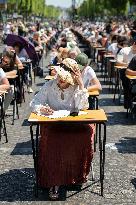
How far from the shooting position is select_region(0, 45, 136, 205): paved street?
21.1 feet

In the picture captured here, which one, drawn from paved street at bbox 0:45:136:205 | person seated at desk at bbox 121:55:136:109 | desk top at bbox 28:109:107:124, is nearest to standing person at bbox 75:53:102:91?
paved street at bbox 0:45:136:205

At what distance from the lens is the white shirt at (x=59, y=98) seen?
6742 millimetres

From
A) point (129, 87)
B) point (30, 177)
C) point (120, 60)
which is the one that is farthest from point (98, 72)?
point (30, 177)

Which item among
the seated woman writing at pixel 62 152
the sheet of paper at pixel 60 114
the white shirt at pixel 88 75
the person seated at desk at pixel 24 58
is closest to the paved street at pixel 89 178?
the seated woman writing at pixel 62 152

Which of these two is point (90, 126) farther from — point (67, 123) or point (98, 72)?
point (98, 72)

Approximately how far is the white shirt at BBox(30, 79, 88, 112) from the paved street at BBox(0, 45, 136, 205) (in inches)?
36.9

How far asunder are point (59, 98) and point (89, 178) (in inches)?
42.1

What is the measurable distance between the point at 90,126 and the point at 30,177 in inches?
46.6

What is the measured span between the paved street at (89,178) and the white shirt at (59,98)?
94cm

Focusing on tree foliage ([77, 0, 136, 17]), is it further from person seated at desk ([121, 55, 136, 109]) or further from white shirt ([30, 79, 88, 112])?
white shirt ([30, 79, 88, 112])

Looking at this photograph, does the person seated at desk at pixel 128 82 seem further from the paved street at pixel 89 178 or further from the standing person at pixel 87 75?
the standing person at pixel 87 75

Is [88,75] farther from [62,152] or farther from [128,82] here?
[128,82]

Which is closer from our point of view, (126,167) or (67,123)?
(67,123)

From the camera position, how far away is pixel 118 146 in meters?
9.08
